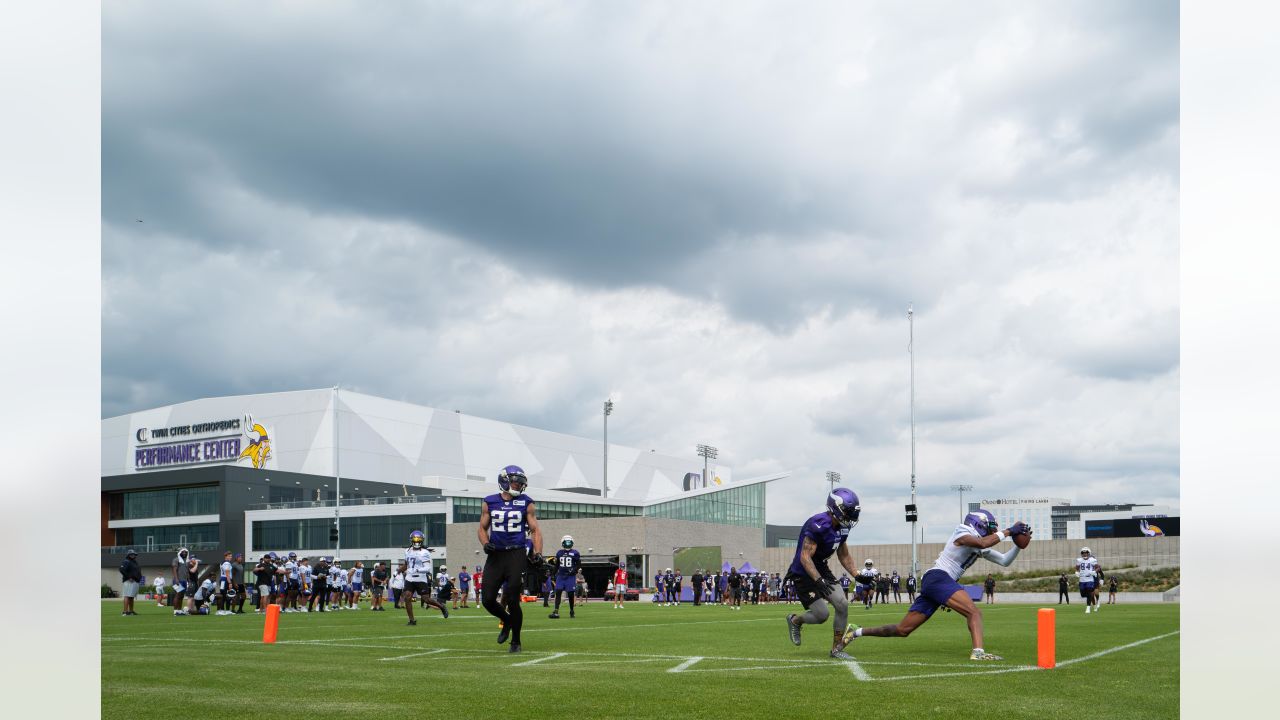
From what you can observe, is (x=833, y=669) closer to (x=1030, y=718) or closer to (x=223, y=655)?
(x=1030, y=718)

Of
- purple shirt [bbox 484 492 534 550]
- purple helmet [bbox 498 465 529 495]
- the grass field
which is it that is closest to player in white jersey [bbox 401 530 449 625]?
the grass field

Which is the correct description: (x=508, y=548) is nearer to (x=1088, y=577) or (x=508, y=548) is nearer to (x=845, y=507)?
(x=845, y=507)

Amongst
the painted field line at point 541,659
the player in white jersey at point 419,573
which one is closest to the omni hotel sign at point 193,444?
the player in white jersey at point 419,573

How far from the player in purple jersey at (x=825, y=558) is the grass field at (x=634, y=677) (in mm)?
536

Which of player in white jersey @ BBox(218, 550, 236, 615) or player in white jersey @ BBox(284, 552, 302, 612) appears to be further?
player in white jersey @ BBox(284, 552, 302, 612)

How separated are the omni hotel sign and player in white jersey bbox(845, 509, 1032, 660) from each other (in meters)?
97.2

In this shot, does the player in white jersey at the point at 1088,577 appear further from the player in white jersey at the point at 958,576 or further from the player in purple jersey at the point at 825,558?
the player in purple jersey at the point at 825,558

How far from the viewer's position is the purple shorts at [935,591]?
12297 mm

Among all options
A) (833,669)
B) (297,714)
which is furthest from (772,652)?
(297,714)

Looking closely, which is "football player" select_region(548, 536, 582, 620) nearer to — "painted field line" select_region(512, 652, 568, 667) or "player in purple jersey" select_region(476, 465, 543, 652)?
"player in purple jersey" select_region(476, 465, 543, 652)

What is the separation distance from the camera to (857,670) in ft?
35.7

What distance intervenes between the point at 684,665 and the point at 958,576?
327 centimetres

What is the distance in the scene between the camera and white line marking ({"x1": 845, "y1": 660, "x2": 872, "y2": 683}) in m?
10.1

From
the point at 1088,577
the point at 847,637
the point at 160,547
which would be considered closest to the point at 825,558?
the point at 847,637
